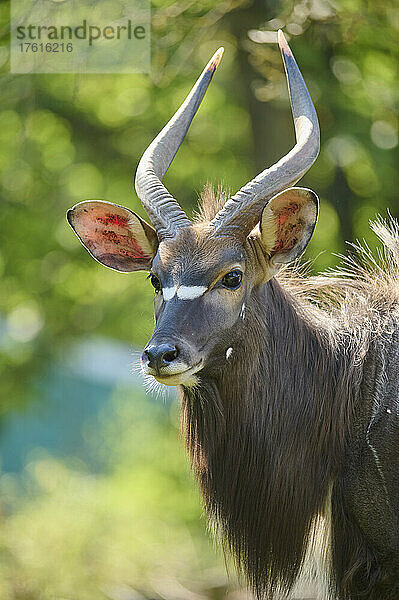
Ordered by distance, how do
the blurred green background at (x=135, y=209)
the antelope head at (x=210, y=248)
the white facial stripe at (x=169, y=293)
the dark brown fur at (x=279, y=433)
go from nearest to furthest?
the antelope head at (x=210, y=248), the white facial stripe at (x=169, y=293), the dark brown fur at (x=279, y=433), the blurred green background at (x=135, y=209)

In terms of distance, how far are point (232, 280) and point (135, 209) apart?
5.56 meters

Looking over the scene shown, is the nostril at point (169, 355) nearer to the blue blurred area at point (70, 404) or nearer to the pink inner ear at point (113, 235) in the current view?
the pink inner ear at point (113, 235)

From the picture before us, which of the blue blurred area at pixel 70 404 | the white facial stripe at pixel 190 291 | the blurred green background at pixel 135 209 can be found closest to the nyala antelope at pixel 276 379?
the white facial stripe at pixel 190 291

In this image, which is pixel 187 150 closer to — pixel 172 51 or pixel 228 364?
pixel 172 51

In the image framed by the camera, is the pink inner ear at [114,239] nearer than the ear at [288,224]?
No

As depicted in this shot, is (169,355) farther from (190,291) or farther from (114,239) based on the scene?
(114,239)

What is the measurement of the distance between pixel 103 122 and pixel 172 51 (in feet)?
5.15

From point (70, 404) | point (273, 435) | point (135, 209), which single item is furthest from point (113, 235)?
point (70, 404)

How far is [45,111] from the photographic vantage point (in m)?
9.66

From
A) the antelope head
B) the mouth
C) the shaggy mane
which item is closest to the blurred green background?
the shaggy mane

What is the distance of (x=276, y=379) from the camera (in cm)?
464

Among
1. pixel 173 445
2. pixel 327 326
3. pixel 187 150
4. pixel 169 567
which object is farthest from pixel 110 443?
pixel 327 326

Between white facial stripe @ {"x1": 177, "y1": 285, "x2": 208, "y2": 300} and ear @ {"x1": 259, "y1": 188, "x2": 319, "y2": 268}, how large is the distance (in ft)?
1.43

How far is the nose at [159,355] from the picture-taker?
397 centimetres
